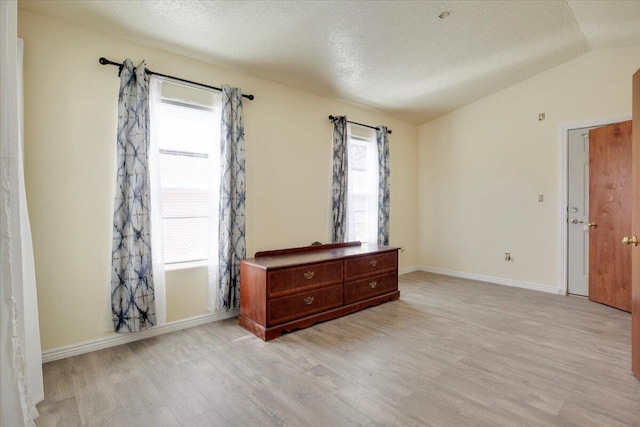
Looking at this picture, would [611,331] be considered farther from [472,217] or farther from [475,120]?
[475,120]

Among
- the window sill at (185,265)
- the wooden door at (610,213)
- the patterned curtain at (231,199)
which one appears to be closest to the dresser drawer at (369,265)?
the patterned curtain at (231,199)

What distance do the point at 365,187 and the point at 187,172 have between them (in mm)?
2575

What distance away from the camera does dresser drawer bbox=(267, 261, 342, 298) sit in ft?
9.17

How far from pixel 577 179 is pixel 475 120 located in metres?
1.57

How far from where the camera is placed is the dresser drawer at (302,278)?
9.17 ft

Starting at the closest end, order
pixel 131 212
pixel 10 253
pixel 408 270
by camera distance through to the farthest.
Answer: pixel 10 253 → pixel 131 212 → pixel 408 270

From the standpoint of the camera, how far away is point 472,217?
16.3 ft

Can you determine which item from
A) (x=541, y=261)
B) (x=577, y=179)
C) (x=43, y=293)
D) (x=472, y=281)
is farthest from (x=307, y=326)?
Result: (x=577, y=179)

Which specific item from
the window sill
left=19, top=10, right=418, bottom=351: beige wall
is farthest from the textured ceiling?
the window sill

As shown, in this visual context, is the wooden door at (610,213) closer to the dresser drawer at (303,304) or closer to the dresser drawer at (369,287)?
the dresser drawer at (369,287)

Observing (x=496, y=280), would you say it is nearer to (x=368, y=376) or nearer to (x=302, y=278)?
(x=302, y=278)

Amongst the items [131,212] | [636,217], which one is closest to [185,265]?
[131,212]

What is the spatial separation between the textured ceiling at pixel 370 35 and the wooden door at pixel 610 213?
3.46 feet

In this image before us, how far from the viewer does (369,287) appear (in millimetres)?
3611
